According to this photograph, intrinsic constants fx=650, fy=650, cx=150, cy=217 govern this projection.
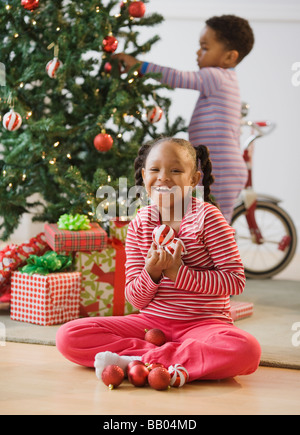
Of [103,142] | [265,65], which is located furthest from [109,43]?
[265,65]

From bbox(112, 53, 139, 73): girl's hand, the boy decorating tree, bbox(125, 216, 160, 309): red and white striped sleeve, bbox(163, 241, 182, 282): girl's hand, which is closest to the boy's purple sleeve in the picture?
the boy decorating tree

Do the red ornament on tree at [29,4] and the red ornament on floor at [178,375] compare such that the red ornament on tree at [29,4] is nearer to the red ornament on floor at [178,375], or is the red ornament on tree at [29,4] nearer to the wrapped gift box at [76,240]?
the wrapped gift box at [76,240]

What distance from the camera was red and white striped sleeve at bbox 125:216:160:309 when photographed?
1.75m

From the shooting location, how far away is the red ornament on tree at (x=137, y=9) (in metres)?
2.51

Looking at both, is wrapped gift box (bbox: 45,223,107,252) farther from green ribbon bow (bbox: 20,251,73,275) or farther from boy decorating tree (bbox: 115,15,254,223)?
boy decorating tree (bbox: 115,15,254,223)

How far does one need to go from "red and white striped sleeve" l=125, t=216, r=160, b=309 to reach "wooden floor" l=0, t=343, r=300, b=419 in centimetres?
24

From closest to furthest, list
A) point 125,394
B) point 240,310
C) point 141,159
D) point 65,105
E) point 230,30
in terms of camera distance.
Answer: point 125,394 < point 141,159 < point 240,310 < point 65,105 < point 230,30

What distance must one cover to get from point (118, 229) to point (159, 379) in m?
0.98

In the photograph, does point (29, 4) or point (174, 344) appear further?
point (29, 4)

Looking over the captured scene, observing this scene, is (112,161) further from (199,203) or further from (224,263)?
(224,263)

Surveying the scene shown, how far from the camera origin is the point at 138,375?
1.61 metres

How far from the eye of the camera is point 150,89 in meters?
2.60

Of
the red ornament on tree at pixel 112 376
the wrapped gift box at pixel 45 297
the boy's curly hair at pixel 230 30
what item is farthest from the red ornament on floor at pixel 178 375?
the boy's curly hair at pixel 230 30

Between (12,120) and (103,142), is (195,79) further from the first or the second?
(12,120)
